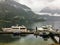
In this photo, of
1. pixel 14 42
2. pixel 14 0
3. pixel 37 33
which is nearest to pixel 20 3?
pixel 14 0

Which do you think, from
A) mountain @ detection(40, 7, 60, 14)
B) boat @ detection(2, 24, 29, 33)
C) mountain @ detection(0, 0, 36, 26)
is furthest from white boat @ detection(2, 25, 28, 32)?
mountain @ detection(40, 7, 60, 14)

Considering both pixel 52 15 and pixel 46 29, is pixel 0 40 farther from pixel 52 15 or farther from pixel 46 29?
pixel 52 15

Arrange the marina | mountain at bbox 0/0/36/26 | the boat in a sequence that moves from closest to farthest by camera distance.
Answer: the marina < the boat < mountain at bbox 0/0/36/26

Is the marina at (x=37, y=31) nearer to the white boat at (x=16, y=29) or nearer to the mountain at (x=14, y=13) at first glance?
the white boat at (x=16, y=29)

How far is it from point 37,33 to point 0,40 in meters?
1.58

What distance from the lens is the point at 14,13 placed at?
9.09 meters

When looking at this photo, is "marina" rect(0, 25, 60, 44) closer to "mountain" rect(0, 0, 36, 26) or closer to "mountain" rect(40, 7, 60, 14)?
A: "mountain" rect(0, 0, 36, 26)

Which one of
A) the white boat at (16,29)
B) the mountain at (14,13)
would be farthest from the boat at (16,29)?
the mountain at (14,13)

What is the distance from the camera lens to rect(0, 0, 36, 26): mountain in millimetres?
8948

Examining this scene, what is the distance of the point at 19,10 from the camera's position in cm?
920

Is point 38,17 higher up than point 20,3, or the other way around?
point 20,3

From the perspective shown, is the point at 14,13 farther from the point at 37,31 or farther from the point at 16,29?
the point at 37,31

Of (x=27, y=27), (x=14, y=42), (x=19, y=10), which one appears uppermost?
(x=19, y=10)

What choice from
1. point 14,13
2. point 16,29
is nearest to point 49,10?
point 14,13
